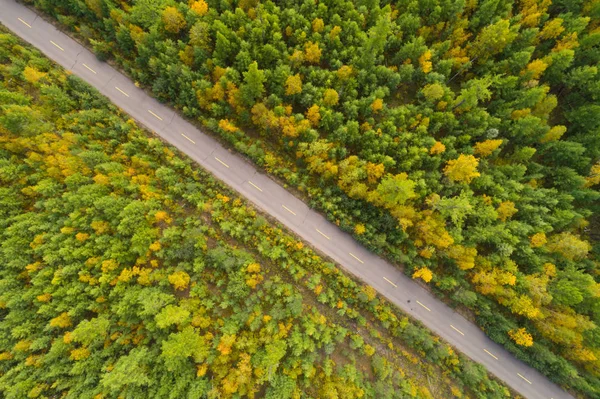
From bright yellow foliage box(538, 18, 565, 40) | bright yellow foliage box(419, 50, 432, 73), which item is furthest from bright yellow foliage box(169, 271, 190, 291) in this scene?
bright yellow foliage box(538, 18, 565, 40)

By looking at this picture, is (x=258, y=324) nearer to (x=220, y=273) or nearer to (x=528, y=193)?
(x=220, y=273)

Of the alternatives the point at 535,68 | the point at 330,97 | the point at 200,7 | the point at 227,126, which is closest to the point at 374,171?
the point at 330,97

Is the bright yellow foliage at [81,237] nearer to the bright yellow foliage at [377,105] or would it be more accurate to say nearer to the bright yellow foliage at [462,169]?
the bright yellow foliage at [377,105]

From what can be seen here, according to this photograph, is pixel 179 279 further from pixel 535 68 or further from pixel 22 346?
pixel 535 68

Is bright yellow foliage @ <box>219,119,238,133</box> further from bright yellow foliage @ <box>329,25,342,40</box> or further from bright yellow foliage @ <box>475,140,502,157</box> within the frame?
bright yellow foliage @ <box>475,140,502,157</box>

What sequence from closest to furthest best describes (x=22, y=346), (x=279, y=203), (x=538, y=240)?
(x=22, y=346) → (x=538, y=240) → (x=279, y=203)
